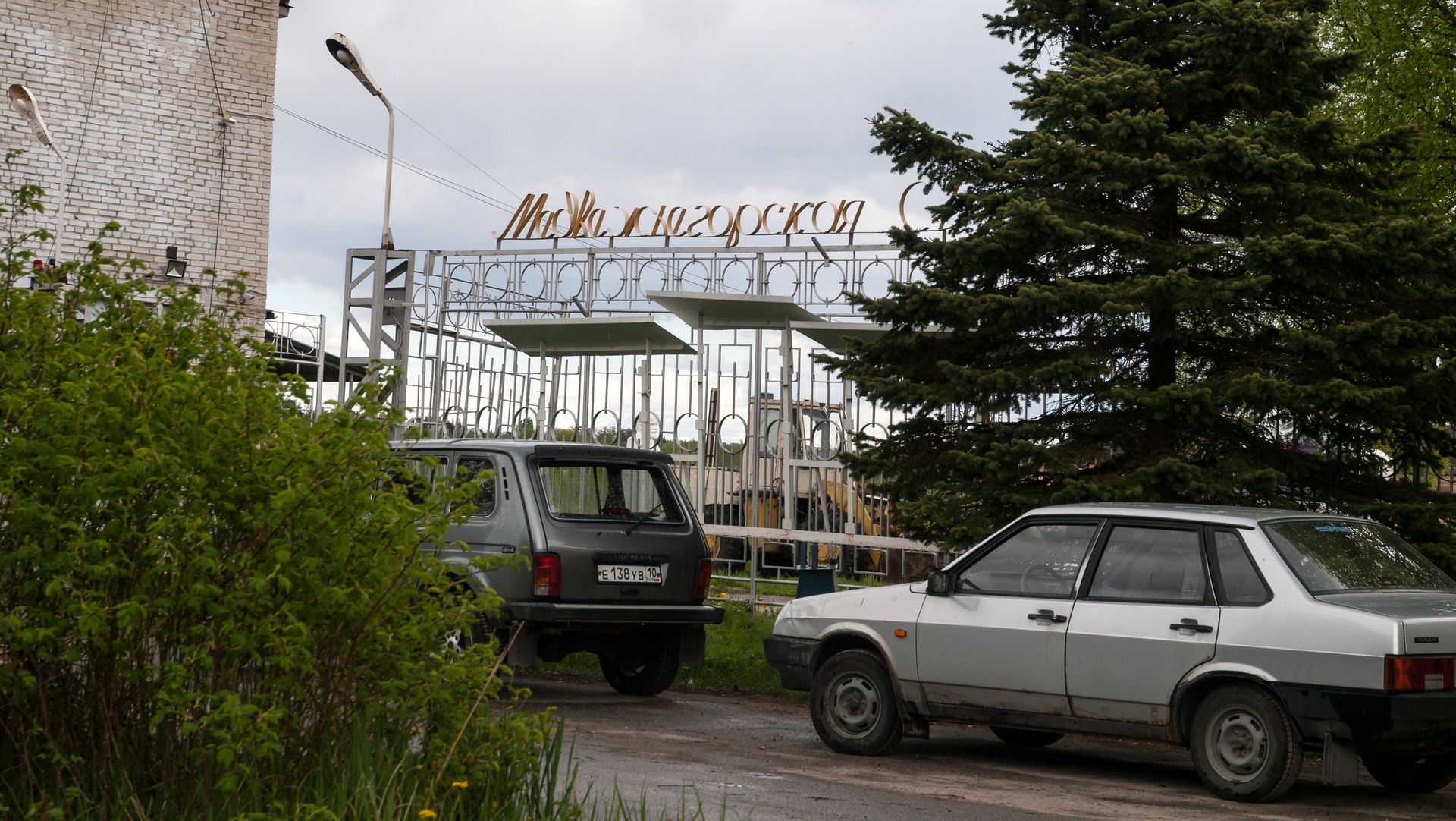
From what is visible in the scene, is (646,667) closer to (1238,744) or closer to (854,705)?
(854,705)

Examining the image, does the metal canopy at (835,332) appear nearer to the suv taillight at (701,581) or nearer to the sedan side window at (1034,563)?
the suv taillight at (701,581)

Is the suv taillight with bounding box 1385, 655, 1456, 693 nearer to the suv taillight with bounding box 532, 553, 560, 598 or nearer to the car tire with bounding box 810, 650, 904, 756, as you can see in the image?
the car tire with bounding box 810, 650, 904, 756

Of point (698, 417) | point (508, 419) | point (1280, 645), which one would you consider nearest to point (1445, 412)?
point (1280, 645)

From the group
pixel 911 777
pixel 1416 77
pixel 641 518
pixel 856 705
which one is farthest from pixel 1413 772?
pixel 1416 77

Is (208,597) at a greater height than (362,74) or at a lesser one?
lesser

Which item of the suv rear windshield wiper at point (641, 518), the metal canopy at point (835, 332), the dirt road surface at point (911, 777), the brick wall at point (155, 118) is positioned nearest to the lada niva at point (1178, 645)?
the dirt road surface at point (911, 777)

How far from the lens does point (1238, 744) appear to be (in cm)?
725

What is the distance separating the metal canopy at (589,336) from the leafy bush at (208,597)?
11.2m

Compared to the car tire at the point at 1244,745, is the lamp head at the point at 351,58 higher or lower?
higher

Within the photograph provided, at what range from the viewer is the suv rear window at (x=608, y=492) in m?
10.4

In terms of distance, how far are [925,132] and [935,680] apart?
4952mm

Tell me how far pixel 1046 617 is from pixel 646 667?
4049 millimetres

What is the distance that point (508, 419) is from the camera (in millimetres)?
17172

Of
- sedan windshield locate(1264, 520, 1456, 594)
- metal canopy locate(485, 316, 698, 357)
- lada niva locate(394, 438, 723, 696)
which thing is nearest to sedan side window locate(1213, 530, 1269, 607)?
sedan windshield locate(1264, 520, 1456, 594)
